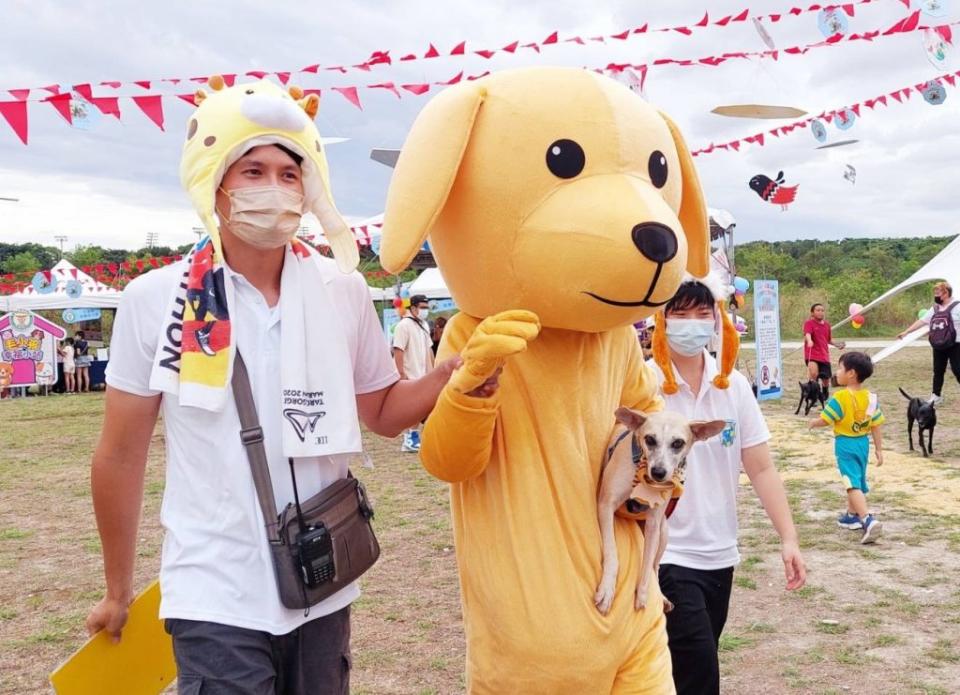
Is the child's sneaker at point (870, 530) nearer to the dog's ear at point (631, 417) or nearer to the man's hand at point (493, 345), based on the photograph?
the dog's ear at point (631, 417)

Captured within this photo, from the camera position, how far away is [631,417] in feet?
6.61

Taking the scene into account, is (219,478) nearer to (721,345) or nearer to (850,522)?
(721,345)

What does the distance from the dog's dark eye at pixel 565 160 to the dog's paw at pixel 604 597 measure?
0.92 meters

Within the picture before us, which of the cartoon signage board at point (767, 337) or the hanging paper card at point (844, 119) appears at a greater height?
the hanging paper card at point (844, 119)

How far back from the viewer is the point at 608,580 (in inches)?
78.6

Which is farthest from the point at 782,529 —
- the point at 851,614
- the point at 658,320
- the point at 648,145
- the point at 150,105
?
the point at 150,105

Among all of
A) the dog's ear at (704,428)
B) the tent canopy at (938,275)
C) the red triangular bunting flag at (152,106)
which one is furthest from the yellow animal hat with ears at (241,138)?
the tent canopy at (938,275)

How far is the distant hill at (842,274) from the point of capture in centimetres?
3075

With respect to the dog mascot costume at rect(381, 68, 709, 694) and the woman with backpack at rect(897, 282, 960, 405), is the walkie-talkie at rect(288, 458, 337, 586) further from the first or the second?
the woman with backpack at rect(897, 282, 960, 405)

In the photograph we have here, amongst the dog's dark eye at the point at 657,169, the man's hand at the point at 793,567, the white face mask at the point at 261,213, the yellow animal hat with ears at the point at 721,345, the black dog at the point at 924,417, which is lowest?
the black dog at the point at 924,417

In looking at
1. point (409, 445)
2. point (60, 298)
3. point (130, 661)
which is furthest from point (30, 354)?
point (130, 661)

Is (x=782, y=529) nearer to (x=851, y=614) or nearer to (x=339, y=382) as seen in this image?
(x=339, y=382)

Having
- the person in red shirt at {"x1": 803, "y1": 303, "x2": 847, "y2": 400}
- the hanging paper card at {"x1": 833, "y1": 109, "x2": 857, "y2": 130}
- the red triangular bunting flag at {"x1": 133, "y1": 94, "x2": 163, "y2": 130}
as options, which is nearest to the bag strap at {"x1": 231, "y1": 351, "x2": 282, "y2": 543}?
the red triangular bunting flag at {"x1": 133, "y1": 94, "x2": 163, "y2": 130}

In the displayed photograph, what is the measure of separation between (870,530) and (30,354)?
60.9ft
